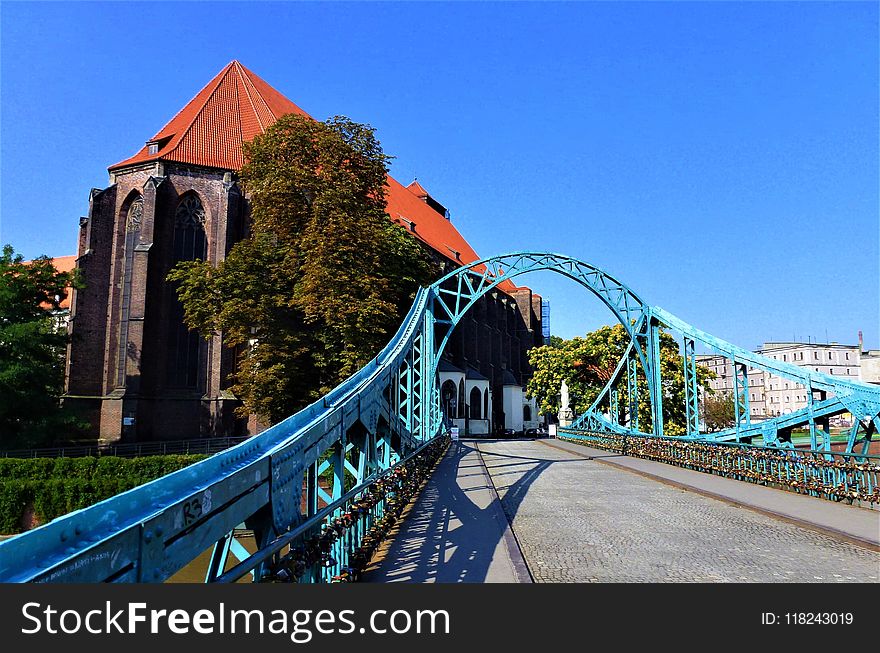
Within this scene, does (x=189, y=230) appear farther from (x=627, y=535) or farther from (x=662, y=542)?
(x=662, y=542)

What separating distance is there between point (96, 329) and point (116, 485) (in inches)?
609

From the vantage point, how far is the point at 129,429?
1225 inches

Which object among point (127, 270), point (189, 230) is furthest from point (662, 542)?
point (127, 270)

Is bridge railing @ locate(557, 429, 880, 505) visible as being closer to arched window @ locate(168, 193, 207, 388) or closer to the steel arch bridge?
the steel arch bridge

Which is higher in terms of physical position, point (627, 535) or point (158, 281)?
point (158, 281)

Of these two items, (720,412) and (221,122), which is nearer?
(221,122)

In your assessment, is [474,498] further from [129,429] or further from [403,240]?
[129,429]

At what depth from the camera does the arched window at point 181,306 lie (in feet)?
111

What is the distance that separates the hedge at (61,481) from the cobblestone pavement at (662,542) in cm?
1490

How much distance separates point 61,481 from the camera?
69.0 ft

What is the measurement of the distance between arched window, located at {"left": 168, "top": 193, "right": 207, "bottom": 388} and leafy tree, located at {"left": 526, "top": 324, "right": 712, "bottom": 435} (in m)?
19.9

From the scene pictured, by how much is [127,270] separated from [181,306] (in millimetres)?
3934

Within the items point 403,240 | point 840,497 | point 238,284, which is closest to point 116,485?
point 238,284

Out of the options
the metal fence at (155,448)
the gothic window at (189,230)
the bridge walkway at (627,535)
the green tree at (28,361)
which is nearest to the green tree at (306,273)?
the green tree at (28,361)
